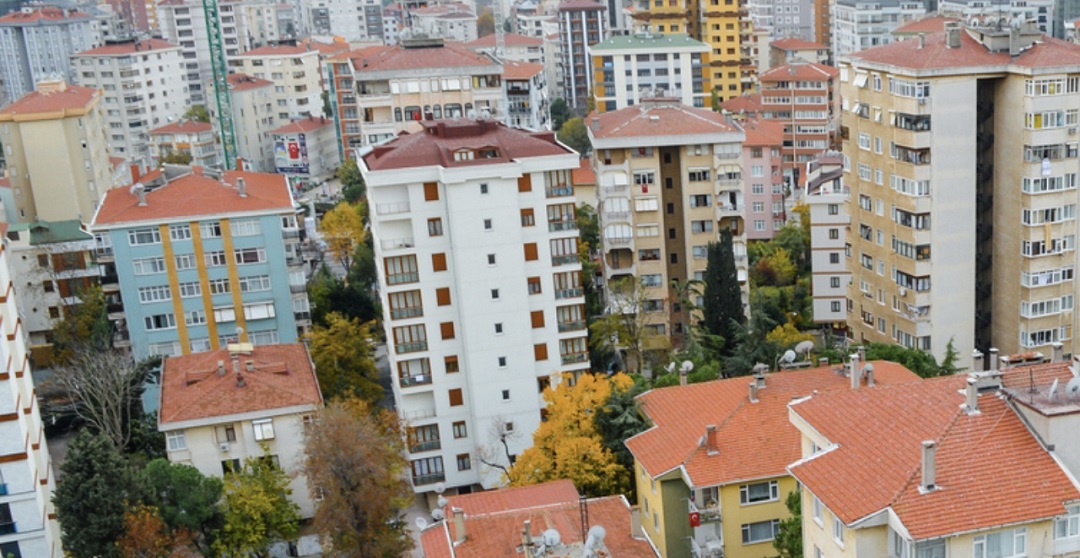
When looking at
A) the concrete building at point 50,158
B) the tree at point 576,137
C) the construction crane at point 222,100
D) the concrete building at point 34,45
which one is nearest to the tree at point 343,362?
the concrete building at point 50,158

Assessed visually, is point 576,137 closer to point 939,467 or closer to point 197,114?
point 197,114

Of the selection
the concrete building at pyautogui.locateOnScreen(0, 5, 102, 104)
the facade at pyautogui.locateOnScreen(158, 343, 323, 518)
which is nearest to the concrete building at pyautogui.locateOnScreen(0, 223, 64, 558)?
the facade at pyautogui.locateOnScreen(158, 343, 323, 518)

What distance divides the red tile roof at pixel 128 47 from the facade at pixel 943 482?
130 metres

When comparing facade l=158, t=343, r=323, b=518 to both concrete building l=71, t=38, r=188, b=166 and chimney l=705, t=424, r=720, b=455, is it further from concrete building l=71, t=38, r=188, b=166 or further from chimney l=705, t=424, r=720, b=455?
concrete building l=71, t=38, r=188, b=166

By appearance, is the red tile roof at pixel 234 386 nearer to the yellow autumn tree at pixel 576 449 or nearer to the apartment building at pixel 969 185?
the yellow autumn tree at pixel 576 449

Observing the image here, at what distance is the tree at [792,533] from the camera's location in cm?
3303

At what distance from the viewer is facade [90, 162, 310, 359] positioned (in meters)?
59.8

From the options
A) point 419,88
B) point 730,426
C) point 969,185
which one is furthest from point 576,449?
point 419,88

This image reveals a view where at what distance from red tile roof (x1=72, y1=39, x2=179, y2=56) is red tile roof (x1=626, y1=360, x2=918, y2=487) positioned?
11708cm

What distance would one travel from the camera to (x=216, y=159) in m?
139

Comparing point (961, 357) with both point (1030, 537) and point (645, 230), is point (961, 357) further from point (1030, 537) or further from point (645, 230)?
point (1030, 537)

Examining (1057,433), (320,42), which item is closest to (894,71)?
(1057,433)

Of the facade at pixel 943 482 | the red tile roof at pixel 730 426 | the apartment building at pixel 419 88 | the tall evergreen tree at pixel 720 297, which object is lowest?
the tall evergreen tree at pixel 720 297

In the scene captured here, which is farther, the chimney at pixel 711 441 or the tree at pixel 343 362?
the tree at pixel 343 362
